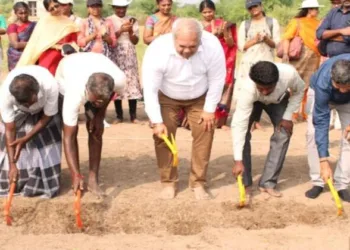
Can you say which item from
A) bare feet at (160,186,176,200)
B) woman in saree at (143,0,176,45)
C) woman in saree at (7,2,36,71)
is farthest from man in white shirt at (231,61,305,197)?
woman in saree at (7,2,36,71)

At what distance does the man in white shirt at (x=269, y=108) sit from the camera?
496cm

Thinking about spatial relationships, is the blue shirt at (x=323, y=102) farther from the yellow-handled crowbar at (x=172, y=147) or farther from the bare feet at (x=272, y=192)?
the yellow-handled crowbar at (x=172, y=147)

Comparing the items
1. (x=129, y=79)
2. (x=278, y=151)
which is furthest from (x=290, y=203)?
(x=129, y=79)

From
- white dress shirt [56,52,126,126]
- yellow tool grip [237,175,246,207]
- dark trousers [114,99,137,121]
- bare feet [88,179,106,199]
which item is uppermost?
white dress shirt [56,52,126,126]

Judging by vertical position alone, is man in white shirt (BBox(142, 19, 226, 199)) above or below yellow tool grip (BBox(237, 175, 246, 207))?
above

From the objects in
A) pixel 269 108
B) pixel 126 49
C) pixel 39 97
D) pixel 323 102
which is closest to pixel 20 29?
pixel 126 49

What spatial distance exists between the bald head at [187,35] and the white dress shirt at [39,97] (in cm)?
112

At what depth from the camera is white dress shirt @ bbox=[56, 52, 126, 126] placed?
4.98 metres

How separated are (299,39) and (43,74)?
14.7 feet

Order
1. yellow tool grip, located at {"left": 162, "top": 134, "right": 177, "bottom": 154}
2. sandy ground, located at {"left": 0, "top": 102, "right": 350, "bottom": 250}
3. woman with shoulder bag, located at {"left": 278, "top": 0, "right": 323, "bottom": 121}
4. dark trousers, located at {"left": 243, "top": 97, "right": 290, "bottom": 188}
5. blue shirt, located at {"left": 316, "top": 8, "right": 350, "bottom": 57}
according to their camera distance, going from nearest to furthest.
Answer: sandy ground, located at {"left": 0, "top": 102, "right": 350, "bottom": 250} → yellow tool grip, located at {"left": 162, "top": 134, "right": 177, "bottom": 154} → dark trousers, located at {"left": 243, "top": 97, "right": 290, "bottom": 188} → blue shirt, located at {"left": 316, "top": 8, "right": 350, "bottom": 57} → woman with shoulder bag, located at {"left": 278, "top": 0, "right": 323, "bottom": 121}

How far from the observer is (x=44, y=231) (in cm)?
489

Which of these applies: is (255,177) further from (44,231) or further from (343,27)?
(44,231)

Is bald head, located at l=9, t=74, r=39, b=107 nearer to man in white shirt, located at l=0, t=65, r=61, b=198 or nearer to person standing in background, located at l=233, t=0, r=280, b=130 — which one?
man in white shirt, located at l=0, t=65, r=61, b=198

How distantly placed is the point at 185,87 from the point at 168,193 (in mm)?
1024
